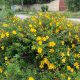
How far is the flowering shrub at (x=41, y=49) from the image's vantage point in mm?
3904

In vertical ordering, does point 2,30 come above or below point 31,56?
above

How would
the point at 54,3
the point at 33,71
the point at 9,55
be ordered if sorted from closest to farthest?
the point at 33,71, the point at 9,55, the point at 54,3

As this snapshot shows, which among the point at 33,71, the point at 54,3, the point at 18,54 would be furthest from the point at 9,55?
the point at 54,3

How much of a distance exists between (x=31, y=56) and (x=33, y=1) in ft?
140

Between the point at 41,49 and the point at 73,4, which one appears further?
the point at 73,4

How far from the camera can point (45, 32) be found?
13.8ft

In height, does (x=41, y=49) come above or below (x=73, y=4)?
below

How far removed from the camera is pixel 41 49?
3.89 m

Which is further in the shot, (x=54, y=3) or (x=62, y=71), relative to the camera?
(x=54, y=3)

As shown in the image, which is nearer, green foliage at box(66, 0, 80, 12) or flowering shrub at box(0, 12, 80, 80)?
flowering shrub at box(0, 12, 80, 80)

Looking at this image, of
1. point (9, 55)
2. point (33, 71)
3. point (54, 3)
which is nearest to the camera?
point (33, 71)

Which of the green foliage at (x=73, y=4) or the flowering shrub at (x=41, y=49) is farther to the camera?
the green foliage at (x=73, y=4)

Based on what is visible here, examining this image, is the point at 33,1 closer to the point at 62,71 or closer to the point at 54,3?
the point at 54,3

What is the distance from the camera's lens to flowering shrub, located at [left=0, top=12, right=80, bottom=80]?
3904mm
